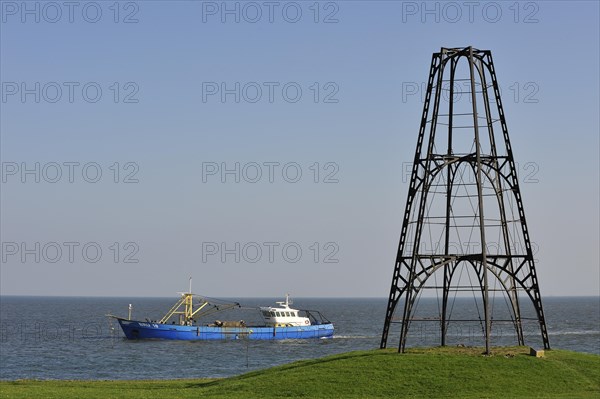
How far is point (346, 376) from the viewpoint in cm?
Result: 4225

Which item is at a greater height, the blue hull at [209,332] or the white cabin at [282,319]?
the white cabin at [282,319]

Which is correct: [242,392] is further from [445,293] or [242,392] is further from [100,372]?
[100,372]

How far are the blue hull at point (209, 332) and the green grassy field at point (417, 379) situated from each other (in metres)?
79.2

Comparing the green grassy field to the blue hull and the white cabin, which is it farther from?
the white cabin

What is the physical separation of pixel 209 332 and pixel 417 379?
290 ft

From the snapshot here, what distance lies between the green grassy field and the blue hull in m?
79.2

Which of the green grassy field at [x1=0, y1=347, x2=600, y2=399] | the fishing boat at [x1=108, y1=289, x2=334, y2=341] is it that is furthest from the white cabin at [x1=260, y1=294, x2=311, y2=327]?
the green grassy field at [x1=0, y1=347, x2=600, y2=399]

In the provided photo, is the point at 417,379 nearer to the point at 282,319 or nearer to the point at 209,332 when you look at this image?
the point at 209,332

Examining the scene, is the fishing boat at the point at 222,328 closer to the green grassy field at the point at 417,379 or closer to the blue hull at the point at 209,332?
the blue hull at the point at 209,332

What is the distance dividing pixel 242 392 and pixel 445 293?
13735mm

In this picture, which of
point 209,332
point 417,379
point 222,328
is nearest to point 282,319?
point 222,328

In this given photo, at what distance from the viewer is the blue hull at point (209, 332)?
126m

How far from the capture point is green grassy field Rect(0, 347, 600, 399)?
39.8 m

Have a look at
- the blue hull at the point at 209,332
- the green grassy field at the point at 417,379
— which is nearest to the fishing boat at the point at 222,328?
the blue hull at the point at 209,332
